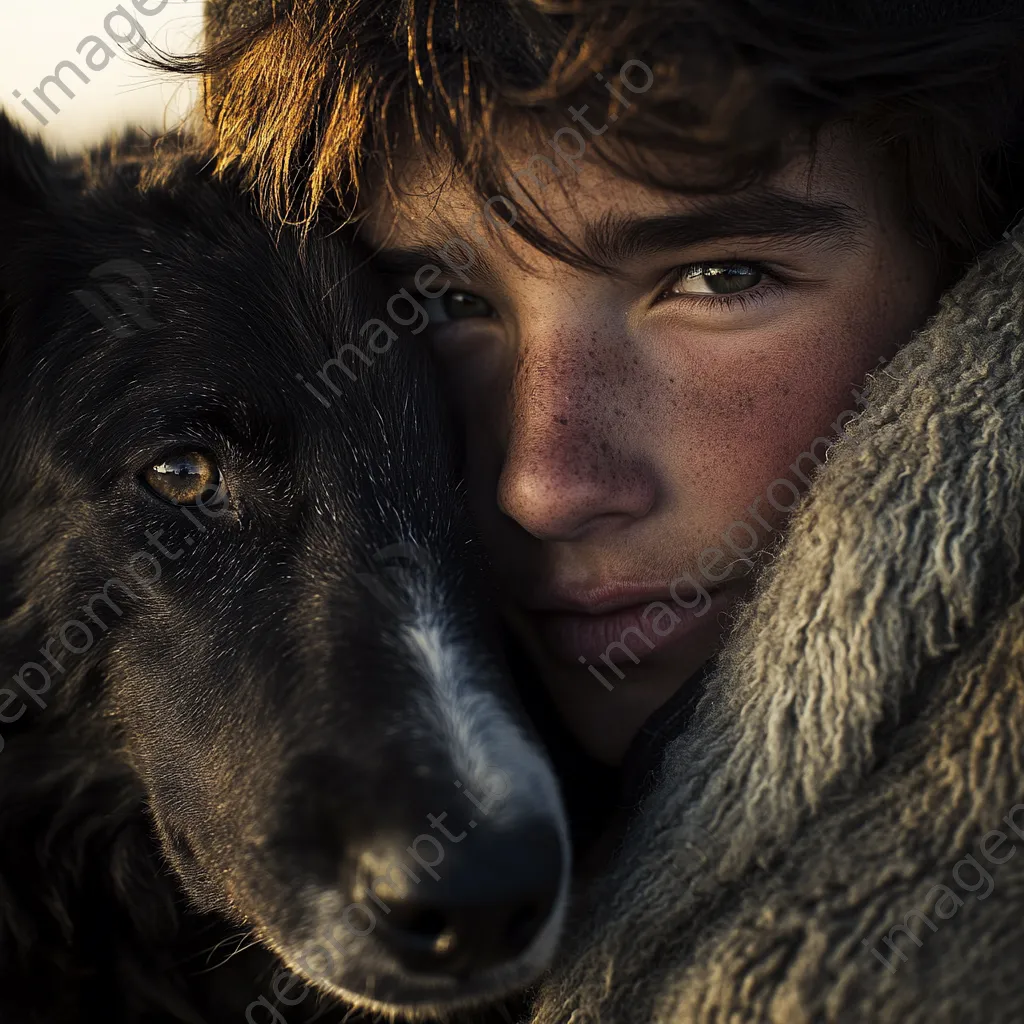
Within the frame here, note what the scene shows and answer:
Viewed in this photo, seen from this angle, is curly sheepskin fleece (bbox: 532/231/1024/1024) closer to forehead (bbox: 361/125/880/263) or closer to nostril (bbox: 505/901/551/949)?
nostril (bbox: 505/901/551/949)

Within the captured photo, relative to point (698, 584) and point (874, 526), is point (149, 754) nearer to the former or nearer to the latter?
point (698, 584)

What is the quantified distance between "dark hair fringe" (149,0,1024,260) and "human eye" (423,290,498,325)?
0.75ft

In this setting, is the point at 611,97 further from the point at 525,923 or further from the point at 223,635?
the point at 525,923

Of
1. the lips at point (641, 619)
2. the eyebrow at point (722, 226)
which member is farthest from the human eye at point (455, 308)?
the lips at point (641, 619)

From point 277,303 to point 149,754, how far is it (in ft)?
2.50

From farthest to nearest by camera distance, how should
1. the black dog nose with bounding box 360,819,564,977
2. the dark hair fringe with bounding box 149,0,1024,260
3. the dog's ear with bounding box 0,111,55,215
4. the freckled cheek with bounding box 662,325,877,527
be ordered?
the dog's ear with bounding box 0,111,55,215 < the freckled cheek with bounding box 662,325,877,527 < the dark hair fringe with bounding box 149,0,1024,260 < the black dog nose with bounding box 360,819,564,977

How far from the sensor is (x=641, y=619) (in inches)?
67.9

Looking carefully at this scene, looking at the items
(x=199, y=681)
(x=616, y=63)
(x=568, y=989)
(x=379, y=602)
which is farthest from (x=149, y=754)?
(x=616, y=63)

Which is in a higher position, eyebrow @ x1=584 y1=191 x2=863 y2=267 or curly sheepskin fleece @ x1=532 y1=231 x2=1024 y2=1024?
eyebrow @ x1=584 y1=191 x2=863 y2=267

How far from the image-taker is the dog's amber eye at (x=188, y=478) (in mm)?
1592

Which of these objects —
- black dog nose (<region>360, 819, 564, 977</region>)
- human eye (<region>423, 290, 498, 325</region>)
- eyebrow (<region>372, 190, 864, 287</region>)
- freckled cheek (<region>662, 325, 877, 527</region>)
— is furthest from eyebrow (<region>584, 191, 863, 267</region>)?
black dog nose (<region>360, 819, 564, 977</region>)

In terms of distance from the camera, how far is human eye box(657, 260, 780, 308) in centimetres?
164

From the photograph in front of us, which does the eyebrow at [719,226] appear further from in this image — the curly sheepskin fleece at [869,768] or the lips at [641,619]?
the lips at [641,619]

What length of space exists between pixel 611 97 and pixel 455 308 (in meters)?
0.57
